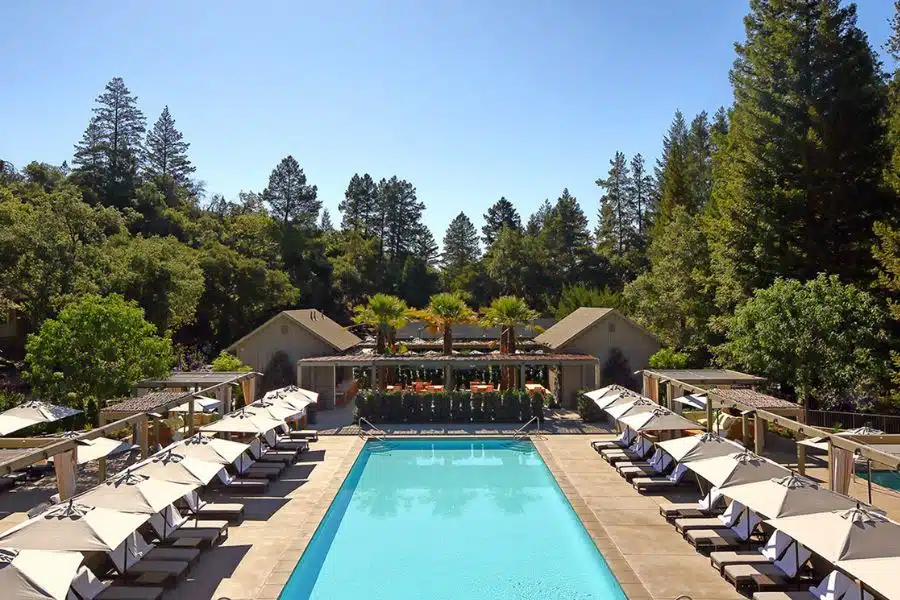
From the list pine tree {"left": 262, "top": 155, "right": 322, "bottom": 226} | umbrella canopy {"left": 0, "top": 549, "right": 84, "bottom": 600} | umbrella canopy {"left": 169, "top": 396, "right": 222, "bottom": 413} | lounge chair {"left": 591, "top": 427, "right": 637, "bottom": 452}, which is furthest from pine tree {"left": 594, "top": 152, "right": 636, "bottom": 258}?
umbrella canopy {"left": 0, "top": 549, "right": 84, "bottom": 600}

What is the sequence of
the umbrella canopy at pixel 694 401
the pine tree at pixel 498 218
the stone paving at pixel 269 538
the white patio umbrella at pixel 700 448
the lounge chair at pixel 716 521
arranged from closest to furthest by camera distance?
the stone paving at pixel 269 538
the lounge chair at pixel 716 521
the white patio umbrella at pixel 700 448
the umbrella canopy at pixel 694 401
the pine tree at pixel 498 218

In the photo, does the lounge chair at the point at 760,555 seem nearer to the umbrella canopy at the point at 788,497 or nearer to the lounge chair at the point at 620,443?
the umbrella canopy at the point at 788,497

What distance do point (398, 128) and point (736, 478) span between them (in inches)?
931

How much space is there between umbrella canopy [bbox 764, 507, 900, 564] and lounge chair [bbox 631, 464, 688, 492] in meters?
6.83

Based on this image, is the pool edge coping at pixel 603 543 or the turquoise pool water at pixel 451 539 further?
the turquoise pool water at pixel 451 539

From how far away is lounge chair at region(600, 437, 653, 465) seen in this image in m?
18.6

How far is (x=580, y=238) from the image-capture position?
66188mm

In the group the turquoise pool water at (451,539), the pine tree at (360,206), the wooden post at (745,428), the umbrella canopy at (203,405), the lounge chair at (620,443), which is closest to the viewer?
the turquoise pool water at (451,539)

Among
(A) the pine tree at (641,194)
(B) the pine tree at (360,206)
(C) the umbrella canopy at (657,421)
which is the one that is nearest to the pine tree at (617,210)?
(A) the pine tree at (641,194)

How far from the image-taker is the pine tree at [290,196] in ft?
224

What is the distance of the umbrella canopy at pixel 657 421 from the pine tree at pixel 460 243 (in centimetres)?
6280

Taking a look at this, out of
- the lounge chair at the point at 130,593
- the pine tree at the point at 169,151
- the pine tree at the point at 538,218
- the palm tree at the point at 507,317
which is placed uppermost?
the pine tree at the point at 169,151

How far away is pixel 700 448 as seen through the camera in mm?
13539

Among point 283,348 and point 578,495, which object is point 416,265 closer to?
point 283,348
